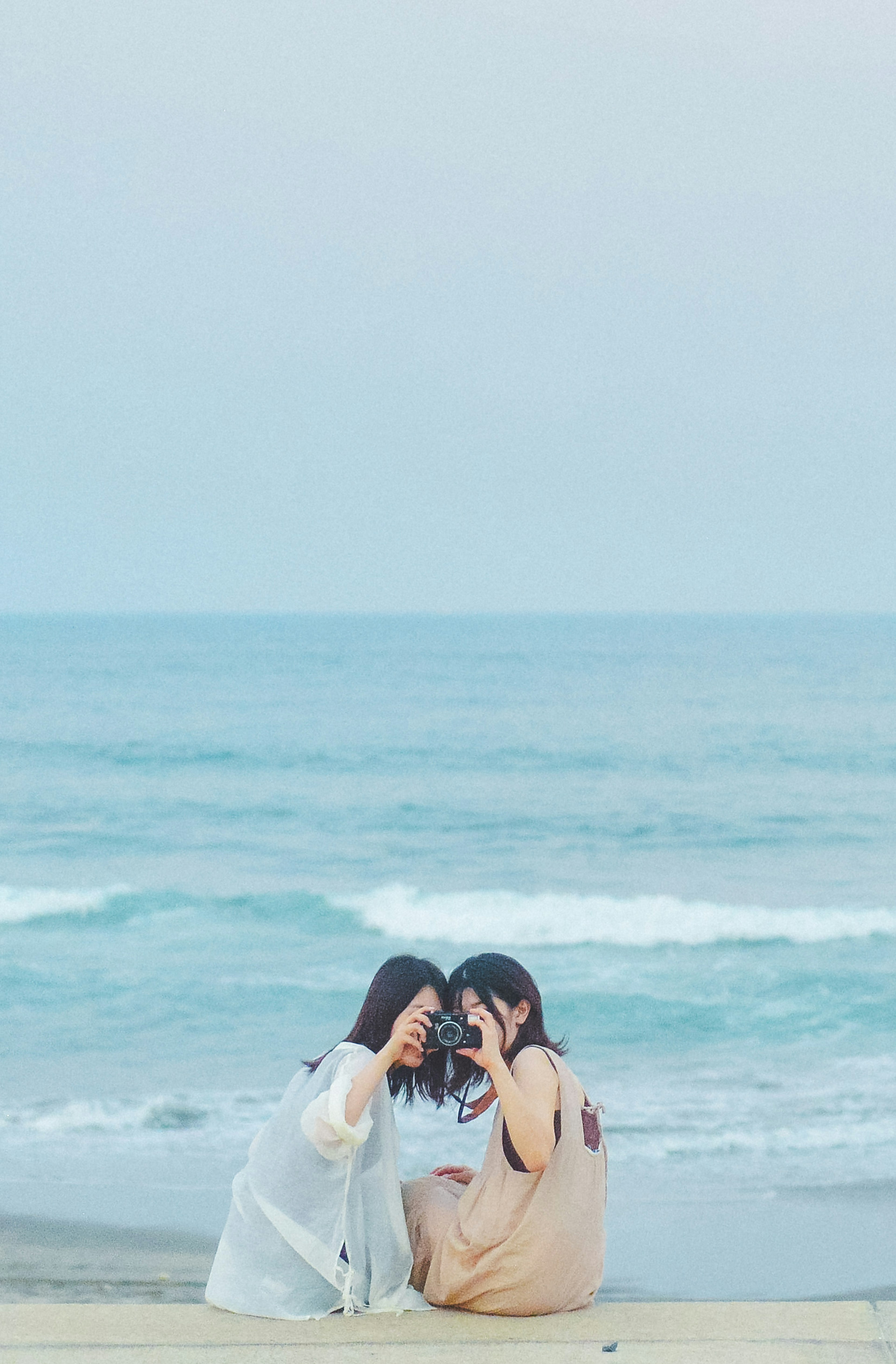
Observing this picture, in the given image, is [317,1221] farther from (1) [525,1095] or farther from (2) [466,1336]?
(1) [525,1095]

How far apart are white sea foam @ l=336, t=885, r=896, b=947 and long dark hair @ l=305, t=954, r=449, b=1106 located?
8.70m

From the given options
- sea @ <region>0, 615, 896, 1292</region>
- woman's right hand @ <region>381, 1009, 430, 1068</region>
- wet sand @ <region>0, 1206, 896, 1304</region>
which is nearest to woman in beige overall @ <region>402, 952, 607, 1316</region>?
woman's right hand @ <region>381, 1009, 430, 1068</region>

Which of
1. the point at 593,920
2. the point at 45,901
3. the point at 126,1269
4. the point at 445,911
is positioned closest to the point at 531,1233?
the point at 126,1269

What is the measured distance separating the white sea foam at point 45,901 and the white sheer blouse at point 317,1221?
9739 millimetres

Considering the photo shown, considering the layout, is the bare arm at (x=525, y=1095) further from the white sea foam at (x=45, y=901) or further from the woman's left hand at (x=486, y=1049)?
the white sea foam at (x=45, y=901)

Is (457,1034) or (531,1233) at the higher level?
(457,1034)

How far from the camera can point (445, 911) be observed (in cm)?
1347

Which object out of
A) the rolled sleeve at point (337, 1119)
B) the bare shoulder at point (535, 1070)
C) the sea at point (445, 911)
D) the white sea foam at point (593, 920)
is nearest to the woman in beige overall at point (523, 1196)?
the bare shoulder at point (535, 1070)

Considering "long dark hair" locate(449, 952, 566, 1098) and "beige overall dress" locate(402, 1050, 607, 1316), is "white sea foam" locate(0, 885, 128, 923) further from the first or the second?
"long dark hair" locate(449, 952, 566, 1098)

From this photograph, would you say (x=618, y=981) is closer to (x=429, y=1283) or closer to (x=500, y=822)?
(x=429, y=1283)

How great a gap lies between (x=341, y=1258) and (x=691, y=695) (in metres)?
32.3

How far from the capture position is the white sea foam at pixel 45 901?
40.5 ft

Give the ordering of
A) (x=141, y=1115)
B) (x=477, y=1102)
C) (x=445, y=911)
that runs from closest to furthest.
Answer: (x=477, y=1102) → (x=141, y=1115) → (x=445, y=911)

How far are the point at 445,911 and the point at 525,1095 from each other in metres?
10.8
